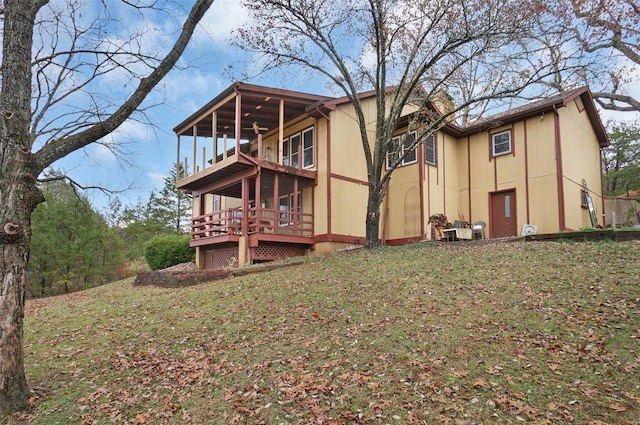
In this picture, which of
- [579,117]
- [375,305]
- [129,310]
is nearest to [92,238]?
[129,310]

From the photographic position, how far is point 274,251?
51.3ft

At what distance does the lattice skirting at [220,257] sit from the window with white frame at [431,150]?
8.34 meters

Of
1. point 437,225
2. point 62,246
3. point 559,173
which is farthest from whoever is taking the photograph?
point 62,246

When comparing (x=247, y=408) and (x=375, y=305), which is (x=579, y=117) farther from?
(x=247, y=408)

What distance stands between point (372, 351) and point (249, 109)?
521 inches

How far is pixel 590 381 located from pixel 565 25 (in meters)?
14.1

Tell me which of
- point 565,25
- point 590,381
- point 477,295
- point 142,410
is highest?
point 565,25

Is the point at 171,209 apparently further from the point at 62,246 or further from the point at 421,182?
the point at 421,182

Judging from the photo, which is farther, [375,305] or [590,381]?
[375,305]

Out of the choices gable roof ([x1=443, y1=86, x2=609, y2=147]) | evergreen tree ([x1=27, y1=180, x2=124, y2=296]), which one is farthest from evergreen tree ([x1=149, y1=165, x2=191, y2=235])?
gable roof ([x1=443, y1=86, x2=609, y2=147])

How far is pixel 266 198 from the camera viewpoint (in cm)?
1941

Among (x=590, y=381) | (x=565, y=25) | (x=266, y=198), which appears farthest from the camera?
(x=266, y=198)

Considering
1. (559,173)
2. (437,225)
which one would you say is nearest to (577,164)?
(559,173)

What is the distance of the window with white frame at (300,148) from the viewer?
677 inches
